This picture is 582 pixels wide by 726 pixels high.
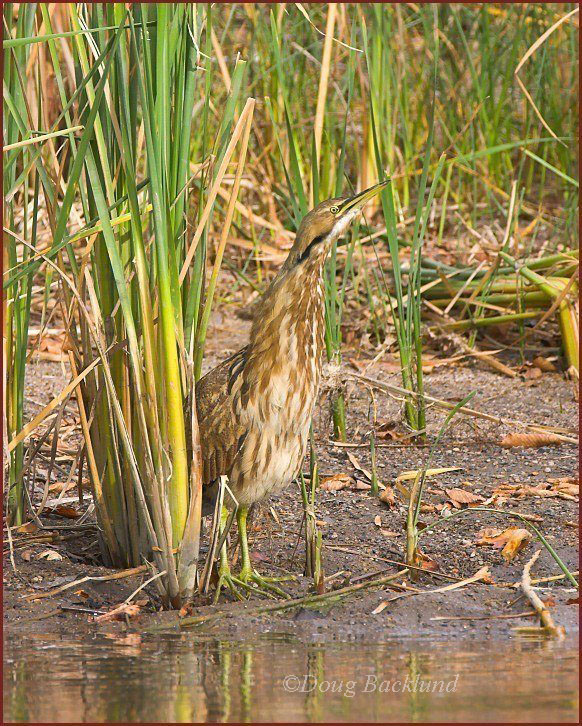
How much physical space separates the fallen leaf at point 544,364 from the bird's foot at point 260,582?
3.29 meters

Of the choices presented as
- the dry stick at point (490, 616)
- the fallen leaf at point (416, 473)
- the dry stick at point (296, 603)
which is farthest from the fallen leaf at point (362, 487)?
the dry stick at point (490, 616)

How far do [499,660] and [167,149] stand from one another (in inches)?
76.4

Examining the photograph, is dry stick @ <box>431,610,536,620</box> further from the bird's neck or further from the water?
the bird's neck

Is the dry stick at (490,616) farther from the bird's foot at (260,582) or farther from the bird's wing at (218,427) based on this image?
the bird's wing at (218,427)

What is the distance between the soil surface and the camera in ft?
13.7

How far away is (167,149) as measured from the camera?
4.06 meters

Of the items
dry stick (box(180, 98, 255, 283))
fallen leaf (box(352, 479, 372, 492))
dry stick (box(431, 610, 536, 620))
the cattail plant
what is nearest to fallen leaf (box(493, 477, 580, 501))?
fallen leaf (box(352, 479, 372, 492))

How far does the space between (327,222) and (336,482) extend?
1.50 metres

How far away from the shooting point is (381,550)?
4.79 m

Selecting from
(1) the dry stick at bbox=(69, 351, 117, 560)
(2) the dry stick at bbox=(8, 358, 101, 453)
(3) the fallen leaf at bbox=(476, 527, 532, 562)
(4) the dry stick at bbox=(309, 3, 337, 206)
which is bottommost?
(3) the fallen leaf at bbox=(476, 527, 532, 562)

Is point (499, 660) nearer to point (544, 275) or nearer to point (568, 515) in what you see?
point (568, 515)

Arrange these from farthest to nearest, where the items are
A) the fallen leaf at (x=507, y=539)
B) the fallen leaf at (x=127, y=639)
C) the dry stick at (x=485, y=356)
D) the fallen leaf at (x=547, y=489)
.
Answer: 1. the dry stick at (x=485, y=356)
2. the fallen leaf at (x=547, y=489)
3. the fallen leaf at (x=507, y=539)
4. the fallen leaf at (x=127, y=639)

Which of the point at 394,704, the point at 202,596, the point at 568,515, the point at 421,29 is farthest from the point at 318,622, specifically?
the point at 421,29

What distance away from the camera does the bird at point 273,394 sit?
446 centimetres
